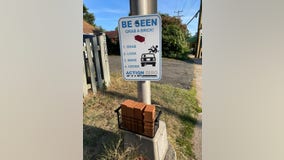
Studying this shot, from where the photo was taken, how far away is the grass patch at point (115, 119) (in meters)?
1.74

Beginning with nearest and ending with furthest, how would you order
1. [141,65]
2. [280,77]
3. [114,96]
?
[280,77], [141,65], [114,96]

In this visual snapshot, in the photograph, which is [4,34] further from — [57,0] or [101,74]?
[101,74]

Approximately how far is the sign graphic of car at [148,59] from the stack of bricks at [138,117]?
314 millimetres

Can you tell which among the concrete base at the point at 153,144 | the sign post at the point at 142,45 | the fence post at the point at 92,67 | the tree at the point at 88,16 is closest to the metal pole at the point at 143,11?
the sign post at the point at 142,45

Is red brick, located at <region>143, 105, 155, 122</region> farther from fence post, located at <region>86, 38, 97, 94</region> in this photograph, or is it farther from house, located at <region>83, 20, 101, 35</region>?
house, located at <region>83, 20, 101, 35</region>

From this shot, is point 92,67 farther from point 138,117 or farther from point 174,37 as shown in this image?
point 174,37

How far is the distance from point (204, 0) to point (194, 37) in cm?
26

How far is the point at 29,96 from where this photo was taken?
191cm

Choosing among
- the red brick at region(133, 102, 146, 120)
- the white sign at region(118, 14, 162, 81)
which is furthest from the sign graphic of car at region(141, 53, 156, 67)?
the red brick at region(133, 102, 146, 120)

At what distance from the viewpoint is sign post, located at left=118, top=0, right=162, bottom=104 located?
1717mm

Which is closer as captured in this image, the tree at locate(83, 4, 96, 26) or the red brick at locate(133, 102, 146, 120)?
the red brick at locate(133, 102, 146, 120)

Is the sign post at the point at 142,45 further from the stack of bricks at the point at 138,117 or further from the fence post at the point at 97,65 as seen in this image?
the fence post at the point at 97,65

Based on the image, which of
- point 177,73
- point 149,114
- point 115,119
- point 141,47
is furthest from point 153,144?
point 141,47

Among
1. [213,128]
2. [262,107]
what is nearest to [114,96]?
[213,128]
